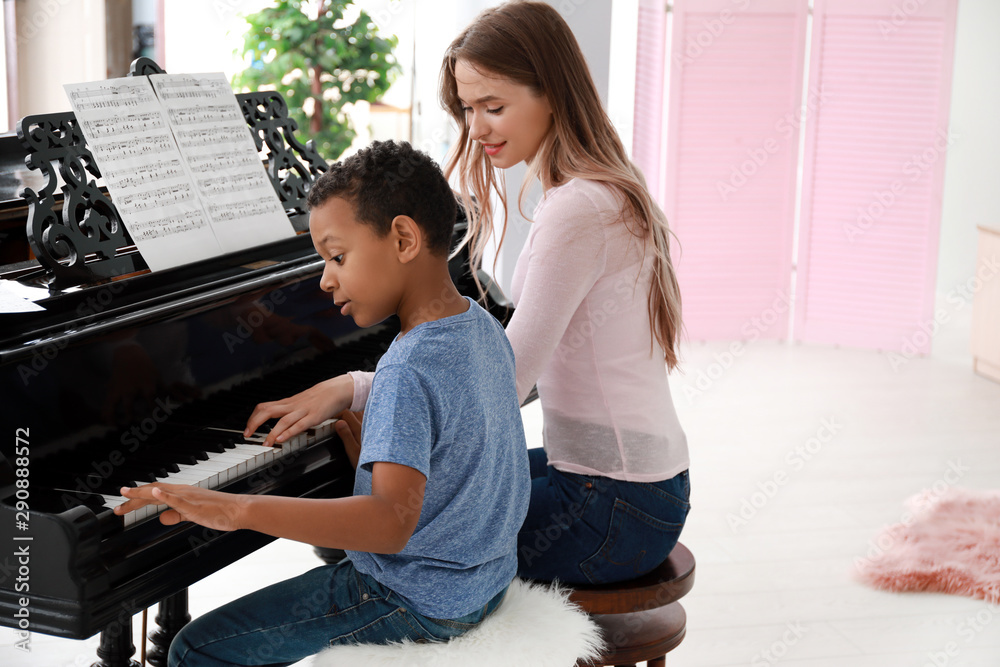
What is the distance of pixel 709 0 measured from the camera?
16.8 ft

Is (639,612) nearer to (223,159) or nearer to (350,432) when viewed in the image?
(350,432)

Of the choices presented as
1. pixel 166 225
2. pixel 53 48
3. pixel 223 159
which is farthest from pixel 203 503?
pixel 53 48

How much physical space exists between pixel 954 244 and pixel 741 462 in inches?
122

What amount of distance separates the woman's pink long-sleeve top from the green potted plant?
493 centimetres

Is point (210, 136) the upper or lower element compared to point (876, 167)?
upper

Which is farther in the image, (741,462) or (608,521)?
(741,462)

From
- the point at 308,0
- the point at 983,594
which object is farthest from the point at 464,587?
the point at 308,0

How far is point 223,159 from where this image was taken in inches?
77.0

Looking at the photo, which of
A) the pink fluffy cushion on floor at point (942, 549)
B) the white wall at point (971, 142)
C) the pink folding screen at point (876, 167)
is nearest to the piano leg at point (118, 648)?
the pink fluffy cushion on floor at point (942, 549)

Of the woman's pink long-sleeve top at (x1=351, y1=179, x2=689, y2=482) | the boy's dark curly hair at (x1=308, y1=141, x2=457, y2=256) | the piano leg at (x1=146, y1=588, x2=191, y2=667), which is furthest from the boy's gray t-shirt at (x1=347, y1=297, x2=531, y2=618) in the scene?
the piano leg at (x1=146, y1=588, x2=191, y2=667)

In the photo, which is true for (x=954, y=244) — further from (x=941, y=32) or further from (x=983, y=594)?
(x=983, y=594)

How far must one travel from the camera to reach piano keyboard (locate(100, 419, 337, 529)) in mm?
1387

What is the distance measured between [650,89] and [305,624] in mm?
4316

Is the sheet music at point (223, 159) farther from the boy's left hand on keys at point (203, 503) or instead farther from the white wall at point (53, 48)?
the white wall at point (53, 48)
